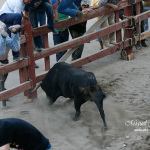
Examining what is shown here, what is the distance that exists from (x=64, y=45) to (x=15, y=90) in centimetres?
136

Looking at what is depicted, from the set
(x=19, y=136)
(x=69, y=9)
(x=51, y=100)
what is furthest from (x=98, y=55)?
(x=19, y=136)

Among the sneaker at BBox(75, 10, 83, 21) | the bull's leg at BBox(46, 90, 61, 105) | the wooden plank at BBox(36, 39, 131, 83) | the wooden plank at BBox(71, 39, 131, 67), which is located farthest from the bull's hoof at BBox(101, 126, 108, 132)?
the sneaker at BBox(75, 10, 83, 21)

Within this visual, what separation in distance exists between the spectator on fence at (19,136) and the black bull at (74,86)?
1.64m

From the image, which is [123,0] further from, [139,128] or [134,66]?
[139,128]

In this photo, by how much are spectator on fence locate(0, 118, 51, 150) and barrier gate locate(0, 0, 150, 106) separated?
255cm

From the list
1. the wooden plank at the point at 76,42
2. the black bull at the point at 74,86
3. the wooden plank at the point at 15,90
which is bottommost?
the wooden plank at the point at 15,90

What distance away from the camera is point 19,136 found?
11.5ft

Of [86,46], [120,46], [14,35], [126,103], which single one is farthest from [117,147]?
[86,46]

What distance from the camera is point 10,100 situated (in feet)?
22.2

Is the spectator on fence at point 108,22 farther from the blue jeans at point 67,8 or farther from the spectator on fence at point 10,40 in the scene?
the spectator on fence at point 10,40

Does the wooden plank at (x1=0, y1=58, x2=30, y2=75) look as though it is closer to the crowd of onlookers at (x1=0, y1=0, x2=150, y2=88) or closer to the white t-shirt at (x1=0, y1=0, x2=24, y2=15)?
the crowd of onlookers at (x1=0, y1=0, x2=150, y2=88)

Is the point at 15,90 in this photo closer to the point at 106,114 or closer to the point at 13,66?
the point at 13,66

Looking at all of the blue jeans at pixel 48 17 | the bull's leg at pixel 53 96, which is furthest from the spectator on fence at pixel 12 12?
the bull's leg at pixel 53 96

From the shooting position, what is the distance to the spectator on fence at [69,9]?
22.7 feet
